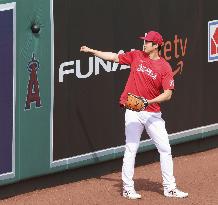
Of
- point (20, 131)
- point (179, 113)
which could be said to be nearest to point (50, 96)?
point (20, 131)

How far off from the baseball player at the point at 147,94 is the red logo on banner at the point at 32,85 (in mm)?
700

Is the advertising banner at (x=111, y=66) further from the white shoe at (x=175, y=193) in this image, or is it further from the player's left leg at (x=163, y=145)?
the white shoe at (x=175, y=193)

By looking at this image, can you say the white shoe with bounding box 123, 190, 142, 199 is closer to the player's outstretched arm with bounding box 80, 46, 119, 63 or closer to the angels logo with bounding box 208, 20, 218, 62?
the player's outstretched arm with bounding box 80, 46, 119, 63

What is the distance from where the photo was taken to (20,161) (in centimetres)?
1395

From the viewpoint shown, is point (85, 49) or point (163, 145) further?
point (163, 145)

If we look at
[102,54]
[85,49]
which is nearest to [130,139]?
[102,54]

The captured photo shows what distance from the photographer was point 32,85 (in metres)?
14.0

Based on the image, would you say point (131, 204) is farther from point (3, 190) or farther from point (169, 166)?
point (3, 190)

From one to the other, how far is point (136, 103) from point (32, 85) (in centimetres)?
155

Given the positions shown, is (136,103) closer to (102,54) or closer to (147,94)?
(147,94)

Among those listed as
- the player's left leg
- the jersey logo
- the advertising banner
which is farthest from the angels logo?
the jersey logo

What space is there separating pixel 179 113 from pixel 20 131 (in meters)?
3.50

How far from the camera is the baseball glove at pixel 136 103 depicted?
13.3 meters

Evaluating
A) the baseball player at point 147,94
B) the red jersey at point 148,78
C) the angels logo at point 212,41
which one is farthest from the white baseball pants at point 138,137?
the angels logo at point 212,41
